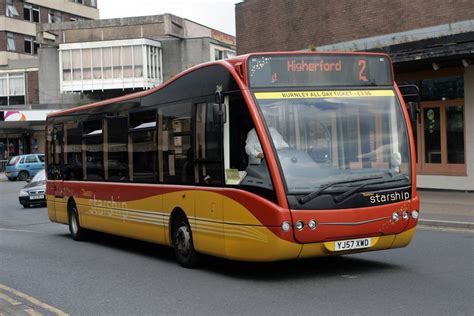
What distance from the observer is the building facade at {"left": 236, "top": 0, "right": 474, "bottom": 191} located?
18281 mm

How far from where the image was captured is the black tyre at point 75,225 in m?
13.9

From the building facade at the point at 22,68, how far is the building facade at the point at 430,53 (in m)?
36.9

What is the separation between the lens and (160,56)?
59.8m

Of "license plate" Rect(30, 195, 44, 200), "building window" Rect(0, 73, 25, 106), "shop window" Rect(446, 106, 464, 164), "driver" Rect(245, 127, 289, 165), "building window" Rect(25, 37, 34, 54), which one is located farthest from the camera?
"building window" Rect(25, 37, 34, 54)

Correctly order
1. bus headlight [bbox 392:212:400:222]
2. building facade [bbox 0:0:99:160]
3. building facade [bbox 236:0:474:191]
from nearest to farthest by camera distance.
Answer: bus headlight [bbox 392:212:400:222] → building facade [bbox 236:0:474:191] → building facade [bbox 0:0:99:160]

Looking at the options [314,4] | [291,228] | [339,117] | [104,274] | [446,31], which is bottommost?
[104,274]

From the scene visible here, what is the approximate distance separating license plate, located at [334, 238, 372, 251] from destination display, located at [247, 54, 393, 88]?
2005 millimetres

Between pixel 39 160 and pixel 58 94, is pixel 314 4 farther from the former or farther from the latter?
pixel 58 94

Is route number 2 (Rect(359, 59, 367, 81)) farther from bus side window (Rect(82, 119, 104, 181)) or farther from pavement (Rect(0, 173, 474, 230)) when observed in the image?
bus side window (Rect(82, 119, 104, 181))

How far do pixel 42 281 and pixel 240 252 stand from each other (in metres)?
2.93

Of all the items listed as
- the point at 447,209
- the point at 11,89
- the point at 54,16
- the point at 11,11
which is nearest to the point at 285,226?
the point at 447,209

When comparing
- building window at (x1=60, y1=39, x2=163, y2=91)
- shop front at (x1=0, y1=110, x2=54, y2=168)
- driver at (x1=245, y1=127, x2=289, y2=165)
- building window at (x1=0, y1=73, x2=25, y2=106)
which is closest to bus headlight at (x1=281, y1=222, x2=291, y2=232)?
driver at (x1=245, y1=127, x2=289, y2=165)

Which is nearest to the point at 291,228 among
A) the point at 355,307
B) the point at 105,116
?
the point at 355,307

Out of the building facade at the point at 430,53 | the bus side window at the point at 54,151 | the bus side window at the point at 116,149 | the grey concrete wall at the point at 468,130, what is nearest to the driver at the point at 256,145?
the bus side window at the point at 116,149
